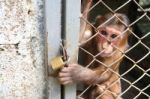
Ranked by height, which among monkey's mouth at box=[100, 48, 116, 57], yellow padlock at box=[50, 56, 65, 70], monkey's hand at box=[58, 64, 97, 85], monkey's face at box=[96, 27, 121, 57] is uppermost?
yellow padlock at box=[50, 56, 65, 70]

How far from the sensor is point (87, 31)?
2.33 meters

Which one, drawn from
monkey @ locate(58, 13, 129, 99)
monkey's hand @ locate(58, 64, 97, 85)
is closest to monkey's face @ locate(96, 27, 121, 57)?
monkey @ locate(58, 13, 129, 99)

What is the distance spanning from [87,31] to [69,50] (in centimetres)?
65

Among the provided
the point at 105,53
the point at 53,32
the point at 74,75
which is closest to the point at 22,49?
the point at 53,32

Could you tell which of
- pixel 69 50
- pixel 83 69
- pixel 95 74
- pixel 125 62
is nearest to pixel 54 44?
pixel 69 50

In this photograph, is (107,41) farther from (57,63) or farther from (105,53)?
(57,63)

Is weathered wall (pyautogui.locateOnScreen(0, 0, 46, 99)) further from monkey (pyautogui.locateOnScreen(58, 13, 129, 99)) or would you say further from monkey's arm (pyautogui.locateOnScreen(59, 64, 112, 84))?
monkey (pyautogui.locateOnScreen(58, 13, 129, 99))

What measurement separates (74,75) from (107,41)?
717 mm

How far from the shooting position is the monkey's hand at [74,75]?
5.66ft

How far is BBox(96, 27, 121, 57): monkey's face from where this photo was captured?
2.49 m

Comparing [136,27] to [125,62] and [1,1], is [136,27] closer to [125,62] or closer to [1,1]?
[125,62]

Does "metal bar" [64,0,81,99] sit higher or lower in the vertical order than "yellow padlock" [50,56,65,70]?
higher

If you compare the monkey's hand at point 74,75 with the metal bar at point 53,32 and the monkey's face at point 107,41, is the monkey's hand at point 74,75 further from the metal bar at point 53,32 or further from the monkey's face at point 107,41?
the monkey's face at point 107,41

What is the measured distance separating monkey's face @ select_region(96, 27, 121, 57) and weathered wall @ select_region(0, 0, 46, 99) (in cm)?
81
